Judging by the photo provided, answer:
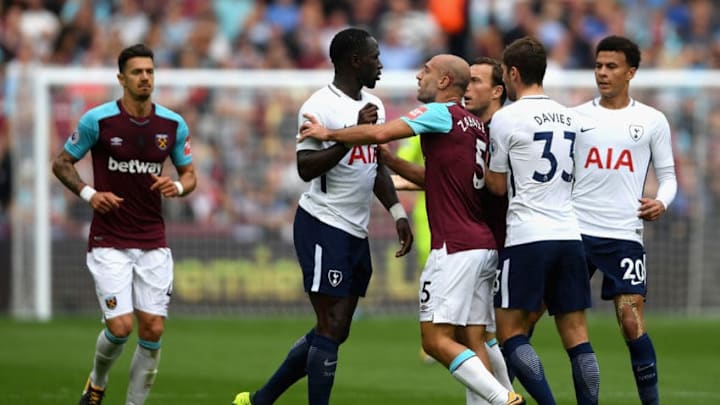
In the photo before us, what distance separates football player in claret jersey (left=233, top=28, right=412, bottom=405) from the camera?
8906 mm

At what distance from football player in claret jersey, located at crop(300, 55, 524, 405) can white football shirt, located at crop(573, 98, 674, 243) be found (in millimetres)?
1190

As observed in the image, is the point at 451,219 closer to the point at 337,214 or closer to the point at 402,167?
the point at 402,167

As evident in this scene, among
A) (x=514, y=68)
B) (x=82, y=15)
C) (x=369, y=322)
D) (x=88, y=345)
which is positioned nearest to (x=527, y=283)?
(x=514, y=68)

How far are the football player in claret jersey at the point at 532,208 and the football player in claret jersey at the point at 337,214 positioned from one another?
0.82 m

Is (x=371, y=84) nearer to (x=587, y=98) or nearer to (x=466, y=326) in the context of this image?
(x=466, y=326)

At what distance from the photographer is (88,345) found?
49.4 feet

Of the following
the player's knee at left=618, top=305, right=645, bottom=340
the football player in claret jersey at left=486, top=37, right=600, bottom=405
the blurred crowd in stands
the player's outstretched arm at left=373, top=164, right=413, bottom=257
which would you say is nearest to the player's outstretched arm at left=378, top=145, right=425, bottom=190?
the player's outstretched arm at left=373, top=164, right=413, bottom=257

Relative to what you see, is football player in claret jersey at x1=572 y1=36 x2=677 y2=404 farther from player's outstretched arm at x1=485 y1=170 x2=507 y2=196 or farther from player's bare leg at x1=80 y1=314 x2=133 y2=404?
player's bare leg at x1=80 y1=314 x2=133 y2=404

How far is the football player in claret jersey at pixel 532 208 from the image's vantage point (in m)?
8.61

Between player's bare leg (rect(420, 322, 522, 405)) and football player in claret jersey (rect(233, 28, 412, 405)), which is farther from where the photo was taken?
football player in claret jersey (rect(233, 28, 412, 405))

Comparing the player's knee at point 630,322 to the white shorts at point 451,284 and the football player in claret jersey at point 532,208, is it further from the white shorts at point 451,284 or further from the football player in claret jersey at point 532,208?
the white shorts at point 451,284

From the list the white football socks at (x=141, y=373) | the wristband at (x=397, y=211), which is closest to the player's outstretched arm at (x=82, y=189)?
the white football socks at (x=141, y=373)

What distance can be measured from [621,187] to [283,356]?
544cm

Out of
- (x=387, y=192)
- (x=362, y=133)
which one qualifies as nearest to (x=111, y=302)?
(x=387, y=192)
